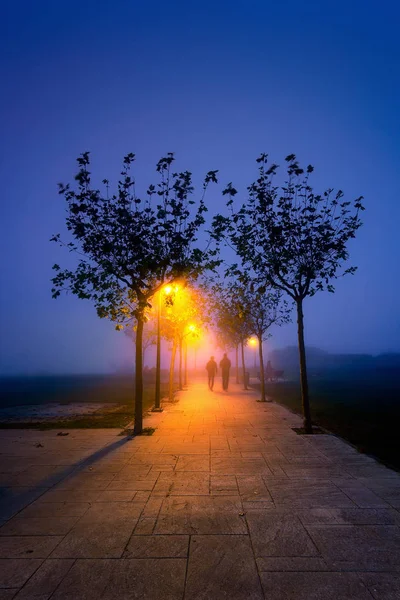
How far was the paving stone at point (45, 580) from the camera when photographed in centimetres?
293

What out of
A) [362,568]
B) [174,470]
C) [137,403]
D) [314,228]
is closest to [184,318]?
[137,403]

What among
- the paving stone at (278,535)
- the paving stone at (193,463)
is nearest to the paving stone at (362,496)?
the paving stone at (278,535)

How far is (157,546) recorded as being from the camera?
3.71m

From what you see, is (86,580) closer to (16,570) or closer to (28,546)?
(16,570)

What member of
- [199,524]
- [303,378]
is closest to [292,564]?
[199,524]

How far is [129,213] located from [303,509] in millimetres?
8077

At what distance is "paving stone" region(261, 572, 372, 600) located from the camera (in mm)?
2873

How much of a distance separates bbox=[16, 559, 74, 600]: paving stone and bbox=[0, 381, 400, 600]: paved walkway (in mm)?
10

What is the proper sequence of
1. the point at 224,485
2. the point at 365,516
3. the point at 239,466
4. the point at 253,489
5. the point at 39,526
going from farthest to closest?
the point at 239,466, the point at 224,485, the point at 253,489, the point at 365,516, the point at 39,526

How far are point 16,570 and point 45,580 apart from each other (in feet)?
1.27

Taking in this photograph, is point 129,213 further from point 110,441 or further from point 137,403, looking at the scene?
point 110,441

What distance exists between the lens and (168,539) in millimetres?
3863

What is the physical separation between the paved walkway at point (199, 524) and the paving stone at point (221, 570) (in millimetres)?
10

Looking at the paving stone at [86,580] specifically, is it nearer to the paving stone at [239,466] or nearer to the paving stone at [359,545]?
the paving stone at [359,545]
